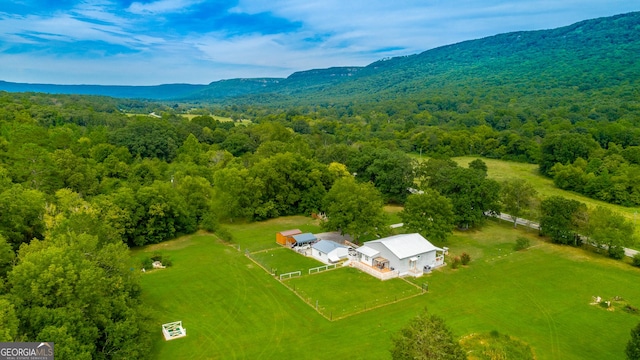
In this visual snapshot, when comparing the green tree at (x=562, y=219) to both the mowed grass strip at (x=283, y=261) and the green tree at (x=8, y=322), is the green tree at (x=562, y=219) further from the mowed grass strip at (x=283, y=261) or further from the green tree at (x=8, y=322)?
the green tree at (x=8, y=322)

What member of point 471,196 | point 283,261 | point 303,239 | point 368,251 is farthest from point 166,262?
point 471,196

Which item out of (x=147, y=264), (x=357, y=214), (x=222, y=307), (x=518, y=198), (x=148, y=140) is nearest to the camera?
(x=222, y=307)

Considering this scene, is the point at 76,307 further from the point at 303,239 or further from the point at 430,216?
the point at 430,216

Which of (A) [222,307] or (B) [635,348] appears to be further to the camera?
(A) [222,307]

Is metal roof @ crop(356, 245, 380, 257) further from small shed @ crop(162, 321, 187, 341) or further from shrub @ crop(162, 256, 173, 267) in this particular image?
shrub @ crop(162, 256, 173, 267)

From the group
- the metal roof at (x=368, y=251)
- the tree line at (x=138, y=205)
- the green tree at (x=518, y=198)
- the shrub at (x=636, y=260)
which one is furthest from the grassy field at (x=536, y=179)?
the metal roof at (x=368, y=251)

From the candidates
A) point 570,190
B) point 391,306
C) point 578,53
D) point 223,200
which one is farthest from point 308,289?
point 578,53

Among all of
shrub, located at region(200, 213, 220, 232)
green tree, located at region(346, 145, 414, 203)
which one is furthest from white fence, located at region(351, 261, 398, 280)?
green tree, located at region(346, 145, 414, 203)

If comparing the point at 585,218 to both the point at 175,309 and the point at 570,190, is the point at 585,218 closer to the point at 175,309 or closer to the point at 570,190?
the point at 570,190
